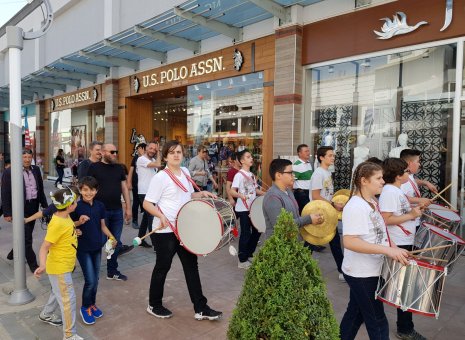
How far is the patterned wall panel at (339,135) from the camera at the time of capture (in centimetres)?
786

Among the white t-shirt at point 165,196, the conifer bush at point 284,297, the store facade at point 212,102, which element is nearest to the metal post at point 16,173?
the white t-shirt at point 165,196

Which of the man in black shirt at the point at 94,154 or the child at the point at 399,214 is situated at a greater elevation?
the man in black shirt at the point at 94,154

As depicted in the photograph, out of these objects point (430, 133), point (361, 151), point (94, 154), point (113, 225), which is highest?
point (430, 133)

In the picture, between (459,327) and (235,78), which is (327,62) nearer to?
(235,78)

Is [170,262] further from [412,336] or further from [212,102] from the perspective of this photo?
[212,102]

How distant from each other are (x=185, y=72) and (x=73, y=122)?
9.11m

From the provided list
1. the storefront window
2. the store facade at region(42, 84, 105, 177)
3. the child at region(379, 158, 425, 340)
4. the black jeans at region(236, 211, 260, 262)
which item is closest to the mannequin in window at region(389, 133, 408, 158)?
the storefront window

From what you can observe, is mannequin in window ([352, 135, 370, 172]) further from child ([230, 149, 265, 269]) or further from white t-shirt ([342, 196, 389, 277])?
white t-shirt ([342, 196, 389, 277])

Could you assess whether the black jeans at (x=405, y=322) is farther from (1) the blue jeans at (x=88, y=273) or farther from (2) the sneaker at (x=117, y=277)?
(2) the sneaker at (x=117, y=277)

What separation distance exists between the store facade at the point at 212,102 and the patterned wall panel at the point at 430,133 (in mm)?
3016

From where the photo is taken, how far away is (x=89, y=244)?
360 cm

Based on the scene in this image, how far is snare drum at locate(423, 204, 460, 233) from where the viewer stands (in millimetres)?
3621

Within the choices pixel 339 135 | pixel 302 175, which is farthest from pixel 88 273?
pixel 339 135

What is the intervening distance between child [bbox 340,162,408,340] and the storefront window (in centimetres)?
465
